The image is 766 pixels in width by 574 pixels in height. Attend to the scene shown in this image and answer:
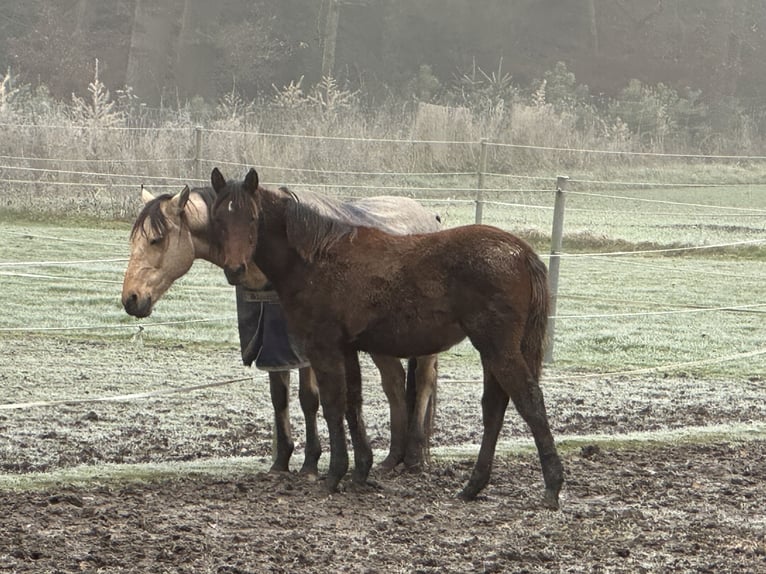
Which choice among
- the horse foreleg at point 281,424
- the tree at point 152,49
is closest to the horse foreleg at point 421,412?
the horse foreleg at point 281,424

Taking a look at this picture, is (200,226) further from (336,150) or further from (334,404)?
(336,150)

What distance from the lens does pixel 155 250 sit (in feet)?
18.3

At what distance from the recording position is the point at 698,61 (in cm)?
3145

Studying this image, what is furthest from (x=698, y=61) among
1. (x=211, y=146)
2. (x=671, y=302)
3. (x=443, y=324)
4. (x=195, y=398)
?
(x=443, y=324)

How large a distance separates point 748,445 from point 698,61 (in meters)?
26.0

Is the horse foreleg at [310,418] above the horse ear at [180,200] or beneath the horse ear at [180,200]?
beneath

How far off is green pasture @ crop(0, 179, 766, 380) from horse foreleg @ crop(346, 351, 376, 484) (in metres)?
2.53

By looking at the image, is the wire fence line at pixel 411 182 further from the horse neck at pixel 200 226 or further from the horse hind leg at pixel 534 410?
the horse hind leg at pixel 534 410

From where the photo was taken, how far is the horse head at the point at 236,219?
540cm

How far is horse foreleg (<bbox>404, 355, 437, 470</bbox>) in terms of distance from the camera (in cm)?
623

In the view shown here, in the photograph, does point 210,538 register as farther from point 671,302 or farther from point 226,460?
point 671,302

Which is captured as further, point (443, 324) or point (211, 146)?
point (211, 146)

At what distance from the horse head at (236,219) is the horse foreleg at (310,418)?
79 centimetres

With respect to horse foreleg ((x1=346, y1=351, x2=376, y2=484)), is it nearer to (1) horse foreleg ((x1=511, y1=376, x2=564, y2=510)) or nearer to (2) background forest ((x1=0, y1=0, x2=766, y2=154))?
(1) horse foreleg ((x1=511, y1=376, x2=564, y2=510))
